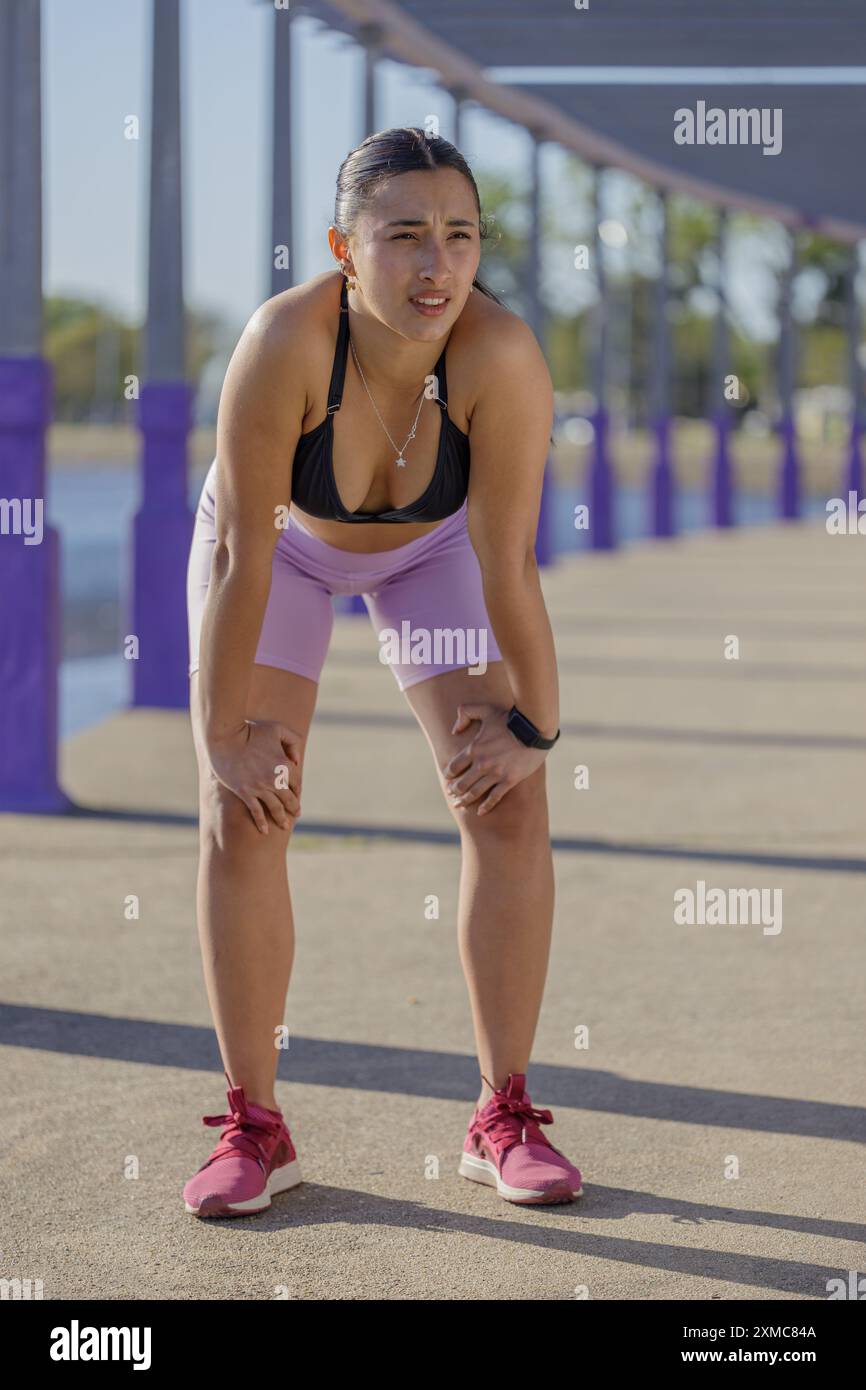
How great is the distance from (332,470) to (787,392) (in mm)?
29516

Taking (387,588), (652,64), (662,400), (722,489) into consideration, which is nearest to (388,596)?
(387,588)

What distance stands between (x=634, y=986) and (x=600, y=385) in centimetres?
1867

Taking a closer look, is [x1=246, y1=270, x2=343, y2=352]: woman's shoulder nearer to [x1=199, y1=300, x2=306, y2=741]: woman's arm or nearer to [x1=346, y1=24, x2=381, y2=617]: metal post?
[x1=199, y1=300, x2=306, y2=741]: woman's arm

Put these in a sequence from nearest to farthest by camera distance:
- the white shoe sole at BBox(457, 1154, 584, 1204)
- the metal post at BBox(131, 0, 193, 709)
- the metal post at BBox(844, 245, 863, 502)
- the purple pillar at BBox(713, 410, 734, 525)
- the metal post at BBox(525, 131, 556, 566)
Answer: the white shoe sole at BBox(457, 1154, 584, 1204), the metal post at BBox(131, 0, 193, 709), the metal post at BBox(525, 131, 556, 566), the purple pillar at BBox(713, 410, 734, 525), the metal post at BBox(844, 245, 863, 502)

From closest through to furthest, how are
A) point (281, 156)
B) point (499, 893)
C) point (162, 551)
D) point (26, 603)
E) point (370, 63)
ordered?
point (499, 893), point (26, 603), point (162, 551), point (281, 156), point (370, 63)

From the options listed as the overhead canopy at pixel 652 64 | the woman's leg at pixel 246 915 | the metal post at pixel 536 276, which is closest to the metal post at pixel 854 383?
the overhead canopy at pixel 652 64

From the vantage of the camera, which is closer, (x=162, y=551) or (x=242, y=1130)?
(x=242, y=1130)

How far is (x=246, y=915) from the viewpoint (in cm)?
368

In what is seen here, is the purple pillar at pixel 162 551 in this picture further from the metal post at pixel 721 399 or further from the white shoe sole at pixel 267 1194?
the metal post at pixel 721 399

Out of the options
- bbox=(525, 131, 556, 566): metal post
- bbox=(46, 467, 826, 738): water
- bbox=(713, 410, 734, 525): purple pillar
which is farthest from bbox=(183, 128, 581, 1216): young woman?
bbox=(713, 410, 734, 525): purple pillar

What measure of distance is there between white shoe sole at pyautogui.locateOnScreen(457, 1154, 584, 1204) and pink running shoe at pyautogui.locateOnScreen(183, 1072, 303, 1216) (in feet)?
1.09

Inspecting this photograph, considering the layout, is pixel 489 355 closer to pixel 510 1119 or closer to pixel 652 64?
pixel 510 1119

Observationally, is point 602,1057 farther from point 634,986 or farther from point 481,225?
point 481,225

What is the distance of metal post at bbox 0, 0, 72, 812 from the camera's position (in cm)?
755
